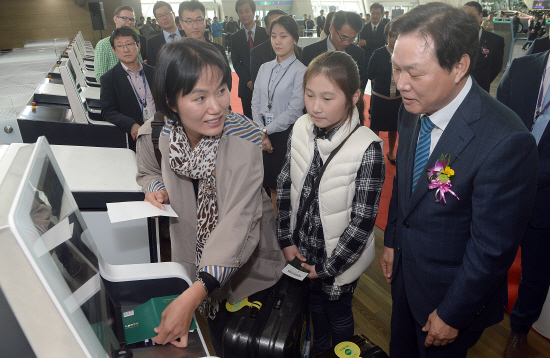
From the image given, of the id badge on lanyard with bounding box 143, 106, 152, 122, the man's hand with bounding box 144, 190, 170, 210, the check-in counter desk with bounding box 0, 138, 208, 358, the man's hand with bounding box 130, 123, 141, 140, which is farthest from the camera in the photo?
the id badge on lanyard with bounding box 143, 106, 152, 122

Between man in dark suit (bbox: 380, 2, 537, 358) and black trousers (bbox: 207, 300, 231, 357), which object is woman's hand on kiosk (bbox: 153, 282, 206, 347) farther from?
man in dark suit (bbox: 380, 2, 537, 358)

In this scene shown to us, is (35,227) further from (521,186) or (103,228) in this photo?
(103,228)

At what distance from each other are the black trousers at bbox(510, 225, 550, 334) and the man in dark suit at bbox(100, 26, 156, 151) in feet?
8.27

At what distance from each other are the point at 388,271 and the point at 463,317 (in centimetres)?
42

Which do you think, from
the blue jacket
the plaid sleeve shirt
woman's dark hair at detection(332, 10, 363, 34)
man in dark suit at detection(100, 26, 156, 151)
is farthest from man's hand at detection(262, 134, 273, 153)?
the blue jacket

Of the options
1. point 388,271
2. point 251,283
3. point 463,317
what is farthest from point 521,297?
point 251,283

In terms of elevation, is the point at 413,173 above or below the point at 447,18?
below

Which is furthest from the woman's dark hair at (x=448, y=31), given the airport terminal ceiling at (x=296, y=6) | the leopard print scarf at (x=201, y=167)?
the airport terminal ceiling at (x=296, y=6)

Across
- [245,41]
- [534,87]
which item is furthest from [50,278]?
[245,41]

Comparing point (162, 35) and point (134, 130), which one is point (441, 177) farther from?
point (162, 35)

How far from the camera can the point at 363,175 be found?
1.36 m

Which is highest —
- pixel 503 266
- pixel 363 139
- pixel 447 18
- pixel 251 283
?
pixel 447 18

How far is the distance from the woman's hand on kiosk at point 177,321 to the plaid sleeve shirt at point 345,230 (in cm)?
73

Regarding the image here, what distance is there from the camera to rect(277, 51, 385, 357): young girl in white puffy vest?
138 centimetres
